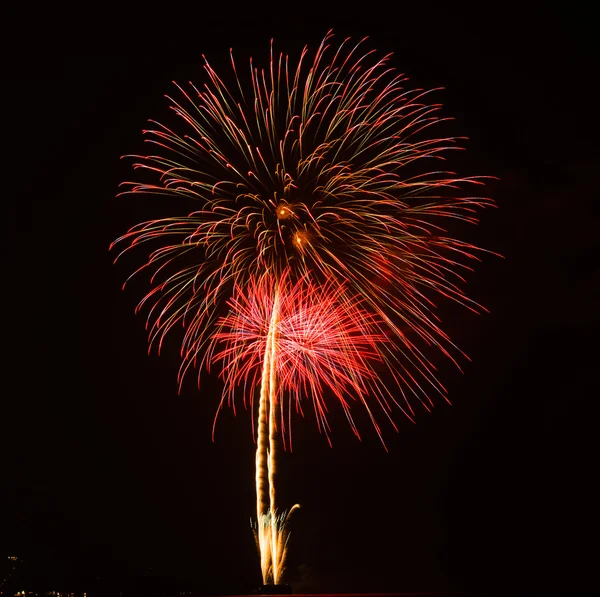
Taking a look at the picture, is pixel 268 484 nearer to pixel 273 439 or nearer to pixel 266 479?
pixel 266 479

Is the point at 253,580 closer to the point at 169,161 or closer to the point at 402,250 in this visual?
the point at 402,250

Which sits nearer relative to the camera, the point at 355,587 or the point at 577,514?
the point at 355,587

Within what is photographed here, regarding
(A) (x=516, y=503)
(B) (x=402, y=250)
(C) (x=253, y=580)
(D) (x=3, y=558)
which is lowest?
(C) (x=253, y=580)

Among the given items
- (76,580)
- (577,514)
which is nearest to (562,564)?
(577,514)

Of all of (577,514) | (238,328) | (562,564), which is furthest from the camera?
(577,514)

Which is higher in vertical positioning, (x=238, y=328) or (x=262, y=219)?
(x=262, y=219)

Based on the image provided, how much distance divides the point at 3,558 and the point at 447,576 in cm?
1846

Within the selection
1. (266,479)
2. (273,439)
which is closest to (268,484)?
(266,479)

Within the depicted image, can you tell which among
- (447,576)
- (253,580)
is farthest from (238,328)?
(447,576)

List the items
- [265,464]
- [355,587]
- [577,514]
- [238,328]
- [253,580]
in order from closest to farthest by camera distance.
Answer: [253,580], [265,464], [238,328], [355,587], [577,514]

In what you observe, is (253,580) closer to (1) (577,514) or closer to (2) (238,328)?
(2) (238,328)

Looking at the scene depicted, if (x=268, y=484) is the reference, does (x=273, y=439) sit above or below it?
→ above

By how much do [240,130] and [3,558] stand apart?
53.0 ft

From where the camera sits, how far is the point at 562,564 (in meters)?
32.5
